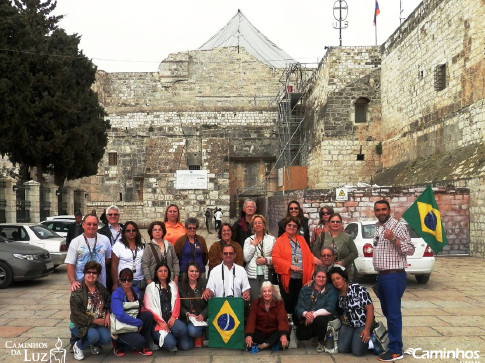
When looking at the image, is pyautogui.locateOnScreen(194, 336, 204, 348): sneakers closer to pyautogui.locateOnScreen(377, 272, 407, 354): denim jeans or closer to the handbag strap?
the handbag strap

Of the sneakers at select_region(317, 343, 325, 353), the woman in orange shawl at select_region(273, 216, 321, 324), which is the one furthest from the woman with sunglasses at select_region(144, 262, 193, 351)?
the sneakers at select_region(317, 343, 325, 353)

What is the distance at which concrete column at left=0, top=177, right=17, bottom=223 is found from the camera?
55.0 ft

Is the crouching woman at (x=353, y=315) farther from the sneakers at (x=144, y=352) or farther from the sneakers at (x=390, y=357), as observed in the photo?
the sneakers at (x=144, y=352)

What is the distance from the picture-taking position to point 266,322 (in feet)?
17.9

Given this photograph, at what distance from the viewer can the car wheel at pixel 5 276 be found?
9.48 meters

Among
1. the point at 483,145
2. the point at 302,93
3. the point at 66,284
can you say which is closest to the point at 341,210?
the point at 483,145

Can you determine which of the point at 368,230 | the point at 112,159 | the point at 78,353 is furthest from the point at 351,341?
the point at 112,159

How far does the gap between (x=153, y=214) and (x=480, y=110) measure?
16.4 metres

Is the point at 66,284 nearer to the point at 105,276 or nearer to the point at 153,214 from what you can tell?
the point at 105,276

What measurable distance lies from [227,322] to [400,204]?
1018 cm

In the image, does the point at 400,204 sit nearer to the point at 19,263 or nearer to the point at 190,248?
the point at 190,248

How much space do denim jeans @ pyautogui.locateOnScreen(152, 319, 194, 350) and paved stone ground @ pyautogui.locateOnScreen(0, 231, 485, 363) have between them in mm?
89

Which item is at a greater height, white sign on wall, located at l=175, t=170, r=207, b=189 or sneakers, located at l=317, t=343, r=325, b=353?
white sign on wall, located at l=175, t=170, r=207, b=189

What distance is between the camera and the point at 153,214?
25.6 metres
